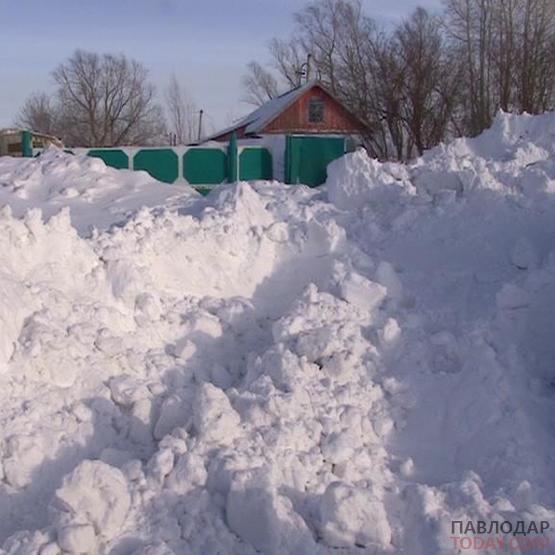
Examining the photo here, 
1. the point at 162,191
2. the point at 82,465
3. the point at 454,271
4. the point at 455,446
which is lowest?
the point at 455,446

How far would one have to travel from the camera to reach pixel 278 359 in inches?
194

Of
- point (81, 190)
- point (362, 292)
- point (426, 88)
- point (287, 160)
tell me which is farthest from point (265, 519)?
point (426, 88)

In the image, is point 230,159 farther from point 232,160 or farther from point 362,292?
point 362,292

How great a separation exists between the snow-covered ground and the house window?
68.5 feet

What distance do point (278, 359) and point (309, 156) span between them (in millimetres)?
9725

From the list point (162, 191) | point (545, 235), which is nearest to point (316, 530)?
point (545, 235)

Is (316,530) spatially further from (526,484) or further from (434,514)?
(526,484)

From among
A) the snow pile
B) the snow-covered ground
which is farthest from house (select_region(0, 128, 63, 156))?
Answer: the snow-covered ground

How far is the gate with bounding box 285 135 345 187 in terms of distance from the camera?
555 inches

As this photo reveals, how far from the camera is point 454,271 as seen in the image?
6.30 meters

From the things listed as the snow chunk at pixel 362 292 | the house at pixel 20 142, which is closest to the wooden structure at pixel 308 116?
the house at pixel 20 142

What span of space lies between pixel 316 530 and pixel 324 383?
1264 mm

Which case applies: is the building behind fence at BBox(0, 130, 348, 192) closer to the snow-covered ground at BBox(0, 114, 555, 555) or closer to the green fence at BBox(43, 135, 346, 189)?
the green fence at BBox(43, 135, 346, 189)

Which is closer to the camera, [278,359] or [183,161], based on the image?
[278,359]
